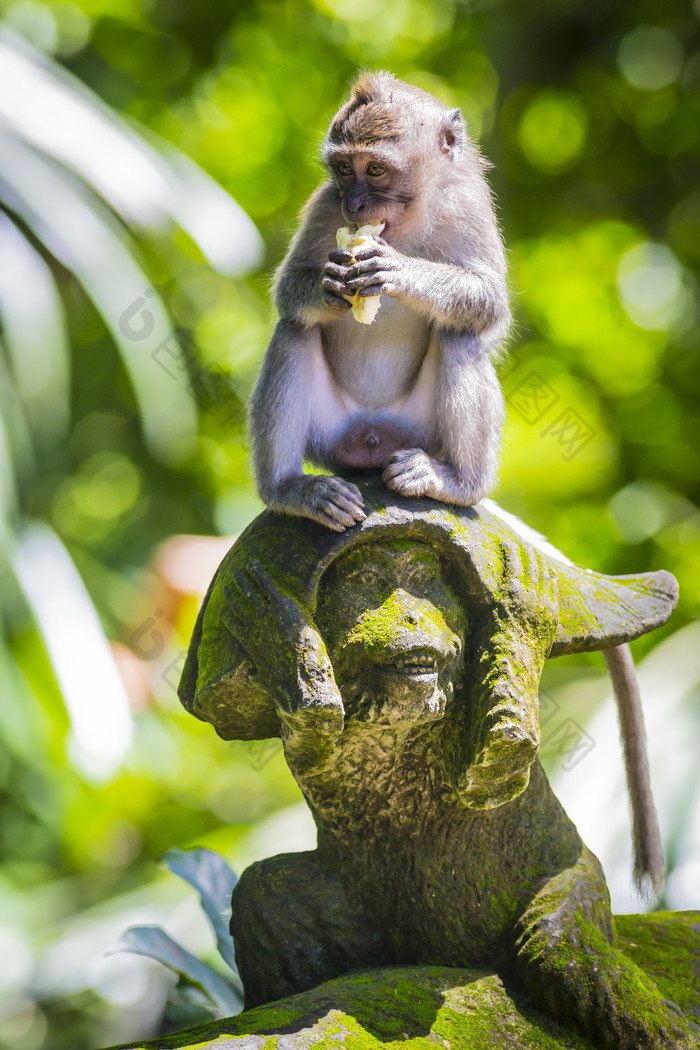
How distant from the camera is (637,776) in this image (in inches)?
108

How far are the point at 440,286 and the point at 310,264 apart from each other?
1.45 ft

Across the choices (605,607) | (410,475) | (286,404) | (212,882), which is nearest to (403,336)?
(286,404)

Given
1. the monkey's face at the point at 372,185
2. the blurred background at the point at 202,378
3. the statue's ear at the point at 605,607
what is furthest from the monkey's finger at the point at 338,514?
the blurred background at the point at 202,378

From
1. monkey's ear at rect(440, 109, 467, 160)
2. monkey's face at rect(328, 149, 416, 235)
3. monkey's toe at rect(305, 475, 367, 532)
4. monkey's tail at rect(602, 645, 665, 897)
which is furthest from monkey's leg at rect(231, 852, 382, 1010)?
monkey's ear at rect(440, 109, 467, 160)

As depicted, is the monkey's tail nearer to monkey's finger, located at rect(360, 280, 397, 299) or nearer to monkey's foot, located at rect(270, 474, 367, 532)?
monkey's foot, located at rect(270, 474, 367, 532)

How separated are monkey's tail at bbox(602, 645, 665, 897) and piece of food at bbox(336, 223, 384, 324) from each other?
1.13m

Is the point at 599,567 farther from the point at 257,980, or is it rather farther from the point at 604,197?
the point at 257,980

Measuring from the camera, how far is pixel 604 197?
7.63m

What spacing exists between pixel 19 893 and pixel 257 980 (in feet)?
13.6

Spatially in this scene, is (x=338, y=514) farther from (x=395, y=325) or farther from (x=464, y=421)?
(x=395, y=325)

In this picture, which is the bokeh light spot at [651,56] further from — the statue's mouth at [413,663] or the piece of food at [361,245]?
the statue's mouth at [413,663]

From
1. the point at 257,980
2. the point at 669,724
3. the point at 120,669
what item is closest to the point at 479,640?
the point at 257,980

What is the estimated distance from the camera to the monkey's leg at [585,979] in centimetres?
204

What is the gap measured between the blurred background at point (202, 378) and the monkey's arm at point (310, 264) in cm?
153
